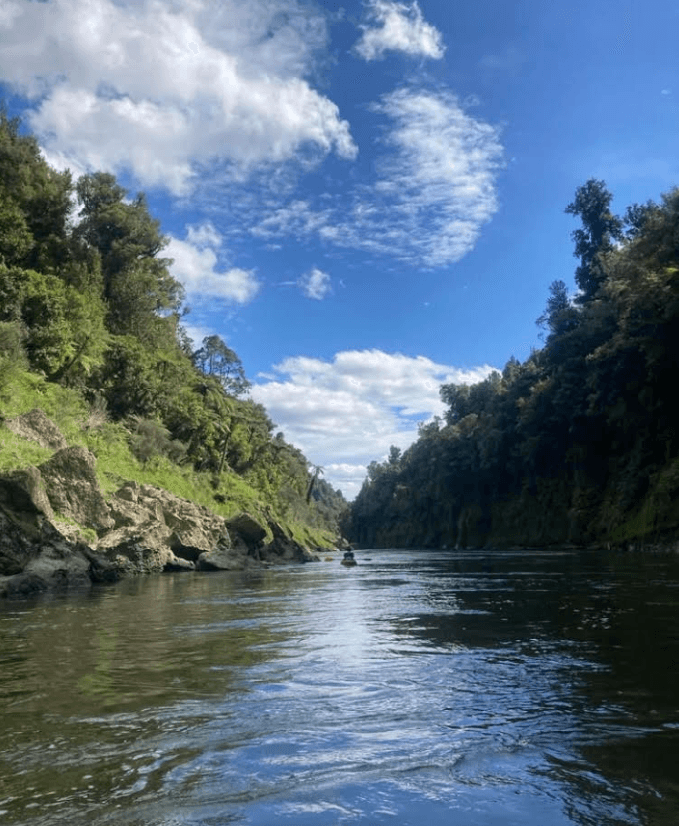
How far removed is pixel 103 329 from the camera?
44938 millimetres

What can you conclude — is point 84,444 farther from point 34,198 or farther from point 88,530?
point 34,198

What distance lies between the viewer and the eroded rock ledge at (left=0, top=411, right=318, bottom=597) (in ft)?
60.1

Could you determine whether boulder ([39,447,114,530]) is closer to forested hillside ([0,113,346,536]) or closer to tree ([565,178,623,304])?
forested hillside ([0,113,346,536])

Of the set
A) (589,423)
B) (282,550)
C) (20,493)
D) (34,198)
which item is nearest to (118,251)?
(34,198)

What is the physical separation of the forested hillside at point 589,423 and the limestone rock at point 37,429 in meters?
30.1

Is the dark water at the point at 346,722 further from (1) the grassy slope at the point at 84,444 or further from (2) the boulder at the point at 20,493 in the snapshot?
(1) the grassy slope at the point at 84,444

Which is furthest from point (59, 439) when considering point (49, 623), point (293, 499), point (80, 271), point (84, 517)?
point (293, 499)

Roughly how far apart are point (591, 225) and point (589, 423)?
30.8 metres

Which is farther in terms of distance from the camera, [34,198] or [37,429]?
[34,198]

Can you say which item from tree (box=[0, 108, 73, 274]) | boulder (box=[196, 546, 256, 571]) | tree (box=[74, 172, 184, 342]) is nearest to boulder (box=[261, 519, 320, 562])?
boulder (box=[196, 546, 256, 571])

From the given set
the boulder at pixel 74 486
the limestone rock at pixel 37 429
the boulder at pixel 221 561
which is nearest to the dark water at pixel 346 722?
the boulder at pixel 74 486

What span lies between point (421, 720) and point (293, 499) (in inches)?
3460

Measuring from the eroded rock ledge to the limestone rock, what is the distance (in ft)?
0.15

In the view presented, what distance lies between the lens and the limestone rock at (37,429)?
2612 centimetres
